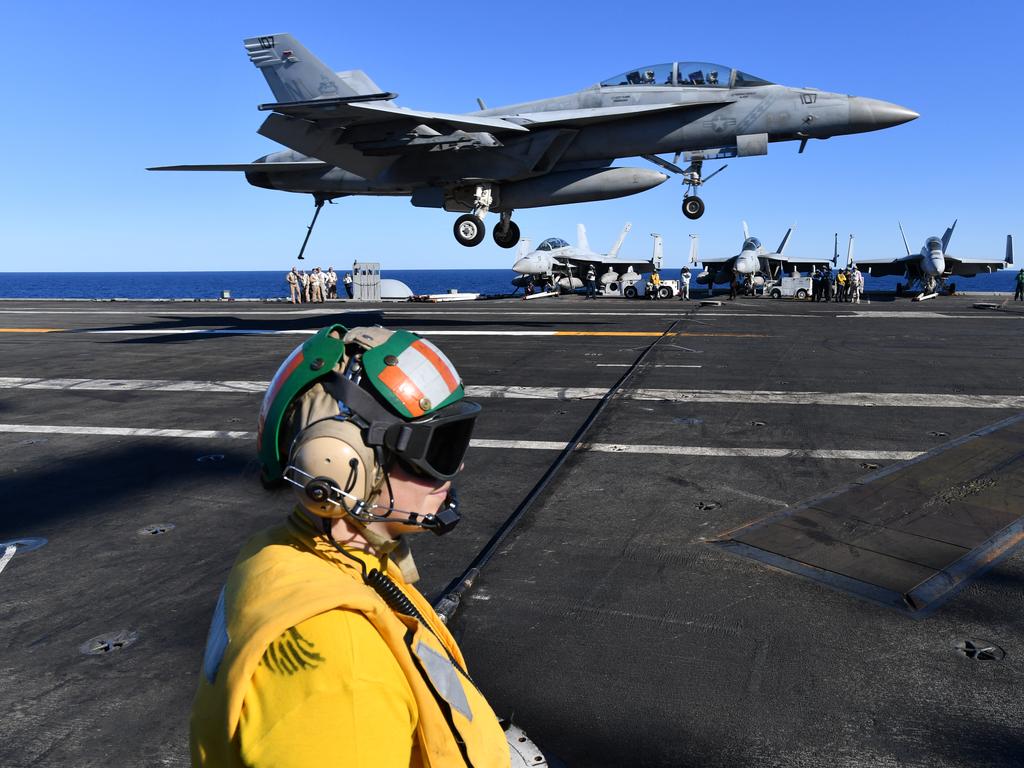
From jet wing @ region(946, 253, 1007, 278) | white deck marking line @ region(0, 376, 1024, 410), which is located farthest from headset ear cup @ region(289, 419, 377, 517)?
jet wing @ region(946, 253, 1007, 278)

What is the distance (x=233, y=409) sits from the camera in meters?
10.9

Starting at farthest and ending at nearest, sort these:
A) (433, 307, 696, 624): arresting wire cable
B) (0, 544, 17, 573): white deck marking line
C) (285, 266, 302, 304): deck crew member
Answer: (285, 266, 302, 304): deck crew member
(0, 544, 17, 573): white deck marking line
(433, 307, 696, 624): arresting wire cable

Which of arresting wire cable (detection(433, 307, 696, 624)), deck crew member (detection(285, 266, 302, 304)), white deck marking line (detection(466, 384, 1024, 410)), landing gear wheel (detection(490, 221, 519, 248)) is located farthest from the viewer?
deck crew member (detection(285, 266, 302, 304))

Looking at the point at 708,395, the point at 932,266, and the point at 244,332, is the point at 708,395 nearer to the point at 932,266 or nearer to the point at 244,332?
the point at 244,332

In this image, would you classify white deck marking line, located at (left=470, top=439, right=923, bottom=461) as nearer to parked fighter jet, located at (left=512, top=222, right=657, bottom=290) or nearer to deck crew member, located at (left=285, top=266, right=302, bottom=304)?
deck crew member, located at (left=285, top=266, right=302, bottom=304)

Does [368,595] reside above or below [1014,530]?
above

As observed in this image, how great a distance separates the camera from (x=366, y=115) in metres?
19.2

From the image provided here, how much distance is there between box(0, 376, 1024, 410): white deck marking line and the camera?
10781 millimetres

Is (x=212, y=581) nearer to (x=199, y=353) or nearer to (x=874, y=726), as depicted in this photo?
(x=874, y=726)

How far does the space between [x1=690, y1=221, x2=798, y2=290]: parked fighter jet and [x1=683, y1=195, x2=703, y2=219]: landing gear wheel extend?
966 inches

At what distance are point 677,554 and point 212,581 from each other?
10.5 ft

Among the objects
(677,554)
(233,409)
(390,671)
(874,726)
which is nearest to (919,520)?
(677,554)

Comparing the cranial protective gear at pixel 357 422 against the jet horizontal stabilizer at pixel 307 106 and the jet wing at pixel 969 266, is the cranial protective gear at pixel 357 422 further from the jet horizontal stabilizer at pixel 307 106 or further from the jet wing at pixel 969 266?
the jet wing at pixel 969 266

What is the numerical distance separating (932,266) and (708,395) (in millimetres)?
42559
